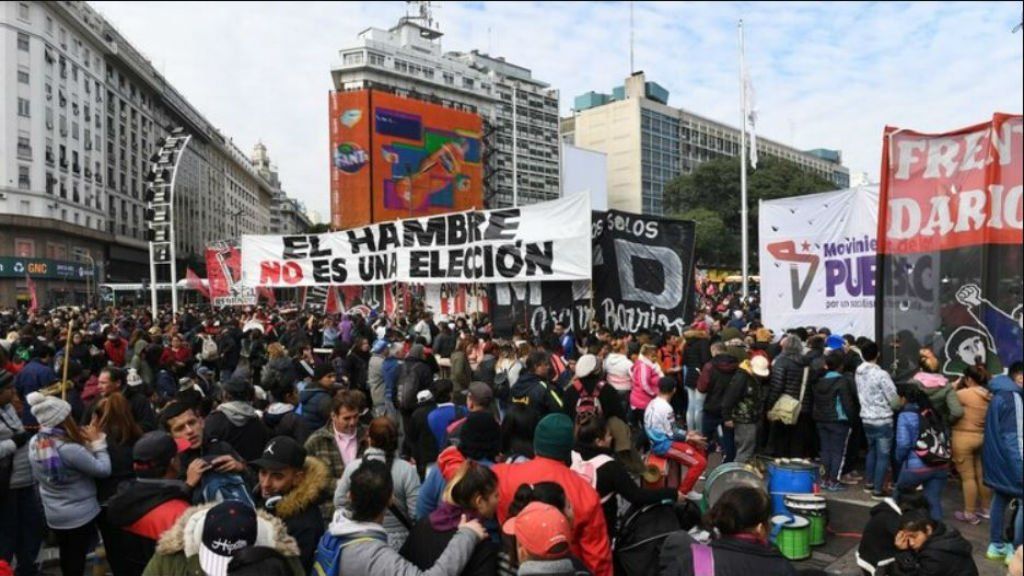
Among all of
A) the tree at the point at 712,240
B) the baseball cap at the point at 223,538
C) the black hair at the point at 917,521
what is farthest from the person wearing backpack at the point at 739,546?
the tree at the point at 712,240

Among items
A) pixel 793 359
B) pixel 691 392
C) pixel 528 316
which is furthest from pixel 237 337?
pixel 793 359

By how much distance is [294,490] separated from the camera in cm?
341

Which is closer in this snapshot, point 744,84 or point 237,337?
point 237,337

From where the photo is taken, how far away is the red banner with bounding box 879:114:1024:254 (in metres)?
3.96

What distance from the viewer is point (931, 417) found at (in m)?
5.82

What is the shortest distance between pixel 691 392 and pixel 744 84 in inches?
686

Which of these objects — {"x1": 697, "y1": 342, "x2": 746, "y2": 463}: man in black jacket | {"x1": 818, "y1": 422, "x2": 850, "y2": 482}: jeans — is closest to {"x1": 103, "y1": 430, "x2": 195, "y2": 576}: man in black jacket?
{"x1": 697, "y1": 342, "x2": 746, "y2": 463}: man in black jacket

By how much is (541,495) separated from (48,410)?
11.2 feet

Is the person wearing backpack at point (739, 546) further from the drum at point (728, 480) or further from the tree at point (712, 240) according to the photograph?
the tree at point (712, 240)

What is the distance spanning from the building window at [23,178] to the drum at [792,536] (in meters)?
58.7

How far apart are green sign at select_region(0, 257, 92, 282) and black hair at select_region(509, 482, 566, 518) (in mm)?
53279

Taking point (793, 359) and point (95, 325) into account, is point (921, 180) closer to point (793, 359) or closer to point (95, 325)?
point (793, 359)

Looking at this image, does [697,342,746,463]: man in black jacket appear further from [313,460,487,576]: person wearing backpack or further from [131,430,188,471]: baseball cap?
[131,430,188,471]: baseball cap

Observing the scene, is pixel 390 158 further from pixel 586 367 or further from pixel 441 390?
pixel 586 367
